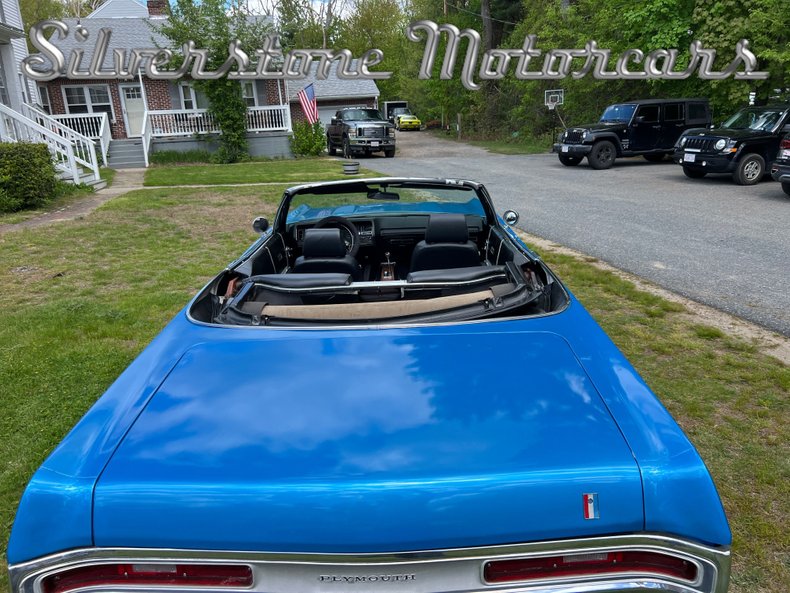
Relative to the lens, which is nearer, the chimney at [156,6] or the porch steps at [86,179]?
the porch steps at [86,179]

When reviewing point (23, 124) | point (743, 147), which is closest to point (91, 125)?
point (23, 124)

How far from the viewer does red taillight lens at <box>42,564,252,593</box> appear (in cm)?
143

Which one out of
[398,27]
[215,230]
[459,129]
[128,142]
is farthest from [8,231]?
[398,27]

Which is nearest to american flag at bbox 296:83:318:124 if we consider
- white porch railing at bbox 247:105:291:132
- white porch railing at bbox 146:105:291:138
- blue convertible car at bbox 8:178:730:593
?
white porch railing at bbox 247:105:291:132

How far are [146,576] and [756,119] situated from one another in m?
15.5

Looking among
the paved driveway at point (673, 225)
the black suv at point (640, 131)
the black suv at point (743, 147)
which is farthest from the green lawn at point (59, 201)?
the black suv at point (743, 147)

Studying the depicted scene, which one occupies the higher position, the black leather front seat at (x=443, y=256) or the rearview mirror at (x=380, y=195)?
the rearview mirror at (x=380, y=195)

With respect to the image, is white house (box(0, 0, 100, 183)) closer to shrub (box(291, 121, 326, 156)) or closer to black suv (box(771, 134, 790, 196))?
shrub (box(291, 121, 326, 156))

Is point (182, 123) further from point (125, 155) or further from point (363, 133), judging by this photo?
point (363, 133)

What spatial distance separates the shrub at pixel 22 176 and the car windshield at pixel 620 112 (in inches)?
592

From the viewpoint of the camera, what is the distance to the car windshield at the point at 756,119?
13.0 meters

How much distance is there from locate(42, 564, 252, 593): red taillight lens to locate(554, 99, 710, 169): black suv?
680 inches

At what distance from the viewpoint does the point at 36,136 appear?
48.3 feet

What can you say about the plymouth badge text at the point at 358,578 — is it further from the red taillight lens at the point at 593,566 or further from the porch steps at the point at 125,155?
the porch steps at the point at 125,155
